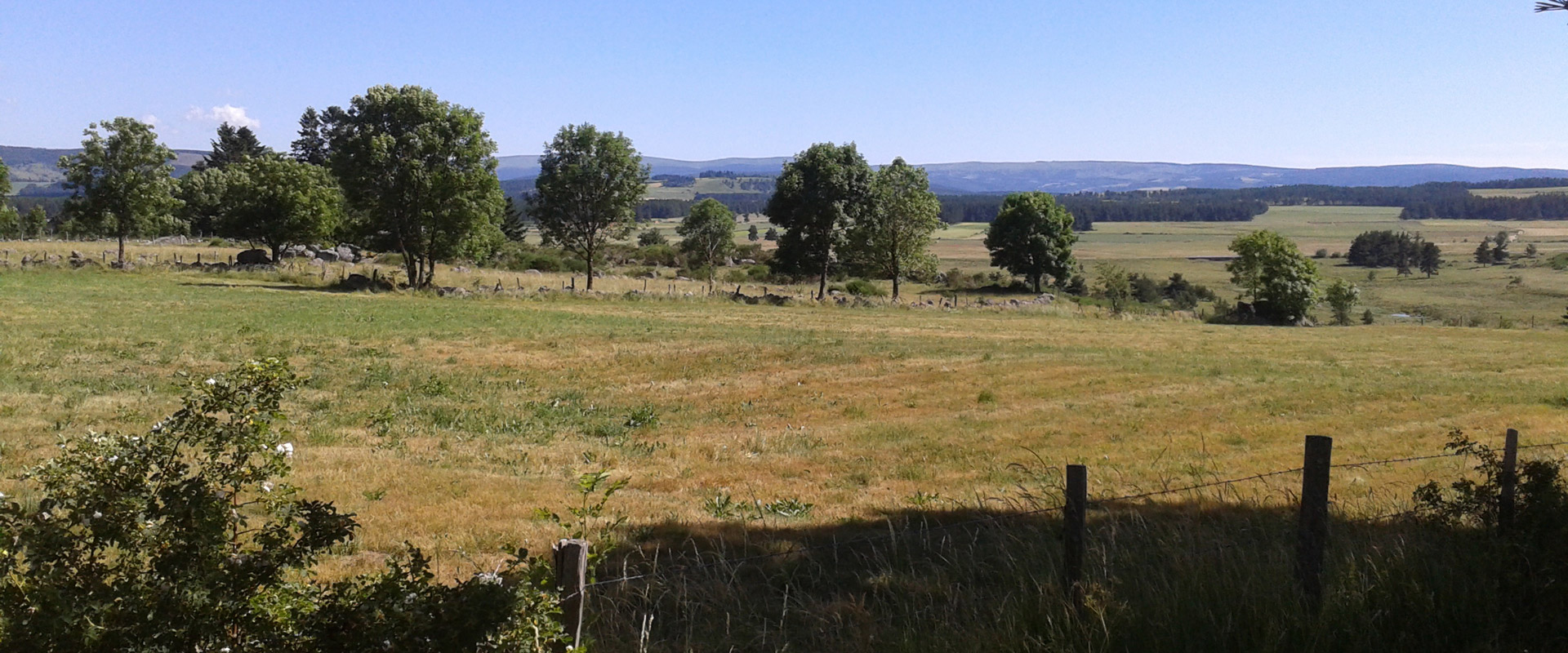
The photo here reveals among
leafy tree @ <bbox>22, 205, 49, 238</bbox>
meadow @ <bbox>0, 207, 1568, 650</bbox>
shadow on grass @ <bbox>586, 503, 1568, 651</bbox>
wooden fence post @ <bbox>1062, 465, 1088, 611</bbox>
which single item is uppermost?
leafy tree @ <bbox>22, 205, 49, 238</bbox>

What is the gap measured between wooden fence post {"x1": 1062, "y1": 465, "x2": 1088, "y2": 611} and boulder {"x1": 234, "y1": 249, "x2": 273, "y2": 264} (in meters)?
63.4

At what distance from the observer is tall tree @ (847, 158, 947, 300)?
61.7m

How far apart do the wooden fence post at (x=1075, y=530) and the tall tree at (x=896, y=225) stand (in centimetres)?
5626

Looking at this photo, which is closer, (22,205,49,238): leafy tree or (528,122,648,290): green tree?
(528,122,648,290): green tree

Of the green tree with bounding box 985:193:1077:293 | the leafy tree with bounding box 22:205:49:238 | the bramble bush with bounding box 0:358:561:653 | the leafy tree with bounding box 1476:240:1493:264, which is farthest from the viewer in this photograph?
the leafy tree with bounding box 1476:240:1493:264

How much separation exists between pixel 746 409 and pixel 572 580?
48.7 ft

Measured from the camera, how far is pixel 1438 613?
5.63 metres

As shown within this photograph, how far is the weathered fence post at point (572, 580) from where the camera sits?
438cm

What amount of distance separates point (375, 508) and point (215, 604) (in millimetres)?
6819

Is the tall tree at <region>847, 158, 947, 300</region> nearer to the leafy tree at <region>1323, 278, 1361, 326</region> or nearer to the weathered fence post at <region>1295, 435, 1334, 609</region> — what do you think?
the leafy tree at <region>1323, 278, 1361, 326</region>

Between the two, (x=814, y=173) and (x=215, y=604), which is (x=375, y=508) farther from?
(x=814, y=173)

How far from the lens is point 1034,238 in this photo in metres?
81.6

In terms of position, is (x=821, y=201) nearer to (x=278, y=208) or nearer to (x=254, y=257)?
(x=278, y=208)

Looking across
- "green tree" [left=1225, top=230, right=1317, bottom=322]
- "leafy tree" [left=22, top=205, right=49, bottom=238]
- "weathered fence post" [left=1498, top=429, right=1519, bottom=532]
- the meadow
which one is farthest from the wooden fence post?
"leafy tree" [left=22, top=205, right=49, bottom=238]
